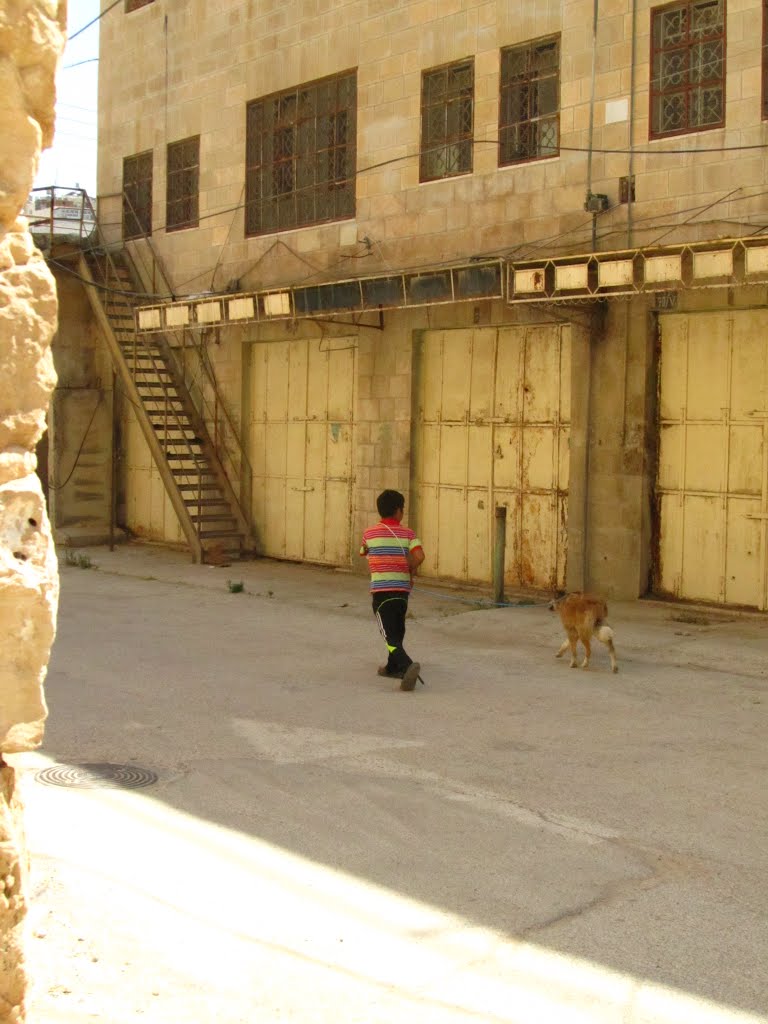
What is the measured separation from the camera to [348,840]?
6207 millimetres

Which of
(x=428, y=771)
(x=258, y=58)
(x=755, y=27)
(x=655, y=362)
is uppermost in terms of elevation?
(x=258, y=58)

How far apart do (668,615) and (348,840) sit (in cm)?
814

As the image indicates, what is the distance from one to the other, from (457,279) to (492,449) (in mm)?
2513

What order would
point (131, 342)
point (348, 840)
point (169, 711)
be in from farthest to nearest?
1. point (131, 342)
2. point (169, 711)
3. point (348, 840)

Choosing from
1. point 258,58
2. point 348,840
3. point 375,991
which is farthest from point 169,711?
point 258,58

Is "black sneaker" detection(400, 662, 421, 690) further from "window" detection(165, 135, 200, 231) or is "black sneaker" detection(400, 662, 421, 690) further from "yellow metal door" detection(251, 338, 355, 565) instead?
"window" detection(165, 135, 200, 231)

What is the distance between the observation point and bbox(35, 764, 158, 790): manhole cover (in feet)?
23.2

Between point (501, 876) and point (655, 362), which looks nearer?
point (501, 876)

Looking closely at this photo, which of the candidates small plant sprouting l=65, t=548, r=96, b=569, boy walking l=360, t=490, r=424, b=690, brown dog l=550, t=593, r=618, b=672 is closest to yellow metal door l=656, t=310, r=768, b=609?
brown dog l=550, t=593, r=618, b=672

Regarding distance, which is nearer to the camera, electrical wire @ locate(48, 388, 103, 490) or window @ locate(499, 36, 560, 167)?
window @ locate(499, 36, 560, 167)

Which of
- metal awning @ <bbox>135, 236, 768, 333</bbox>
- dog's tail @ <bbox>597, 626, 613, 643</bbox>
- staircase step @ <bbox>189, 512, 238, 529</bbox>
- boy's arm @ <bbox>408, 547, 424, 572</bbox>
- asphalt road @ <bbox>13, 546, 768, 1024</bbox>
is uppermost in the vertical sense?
metal awning @ <bbox>135, 236, 768, 333</bbox>

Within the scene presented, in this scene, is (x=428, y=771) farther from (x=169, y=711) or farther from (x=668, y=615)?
(x=668, y=615)

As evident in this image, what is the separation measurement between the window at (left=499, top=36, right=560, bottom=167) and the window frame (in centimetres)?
835

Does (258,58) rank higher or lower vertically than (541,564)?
higher
